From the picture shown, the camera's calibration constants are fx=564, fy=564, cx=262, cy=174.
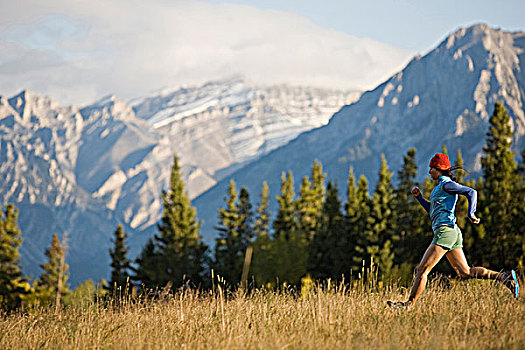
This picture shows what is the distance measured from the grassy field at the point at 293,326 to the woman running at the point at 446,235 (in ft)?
0.82

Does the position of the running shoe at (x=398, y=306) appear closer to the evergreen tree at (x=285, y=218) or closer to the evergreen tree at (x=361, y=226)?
the evergreen tree at (x=361, y=226)

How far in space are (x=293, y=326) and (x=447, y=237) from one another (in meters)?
2.71

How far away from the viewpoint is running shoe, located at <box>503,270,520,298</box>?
757cm

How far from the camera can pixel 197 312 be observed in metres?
7.63

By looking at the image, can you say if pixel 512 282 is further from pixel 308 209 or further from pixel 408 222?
pixel 308 209

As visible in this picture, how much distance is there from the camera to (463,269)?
8.04m

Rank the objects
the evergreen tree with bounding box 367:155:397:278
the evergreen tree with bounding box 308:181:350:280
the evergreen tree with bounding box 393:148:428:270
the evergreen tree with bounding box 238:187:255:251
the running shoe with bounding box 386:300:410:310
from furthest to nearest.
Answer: the evergreen tree with bounding box 238:187:255:251, the evergreen tree with bounding box 308:181:350:280, the evergreen tree with bounding box 367:155:397:278, the evergreen tree with bounding box 393:148:428:270, the running shoe with bounding box 386:300:410:310

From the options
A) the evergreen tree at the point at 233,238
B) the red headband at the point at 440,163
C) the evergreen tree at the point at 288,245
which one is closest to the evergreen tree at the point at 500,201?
the evergreen tree at the point at 288,245

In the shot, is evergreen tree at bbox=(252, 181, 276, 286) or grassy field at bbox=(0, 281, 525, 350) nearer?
grassy field at bbox=(0, 281, 525, 350)

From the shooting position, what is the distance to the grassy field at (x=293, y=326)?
5640 millimetres

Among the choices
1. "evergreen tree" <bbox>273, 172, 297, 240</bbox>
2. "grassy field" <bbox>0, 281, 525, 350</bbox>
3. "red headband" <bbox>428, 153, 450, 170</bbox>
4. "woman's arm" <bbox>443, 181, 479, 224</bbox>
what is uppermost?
"evergreen tree" <bbox>273, 172, 297, 240</bbox>

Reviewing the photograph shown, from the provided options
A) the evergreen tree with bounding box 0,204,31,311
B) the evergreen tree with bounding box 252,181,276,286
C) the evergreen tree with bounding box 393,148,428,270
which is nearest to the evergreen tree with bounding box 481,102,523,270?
the evergreen tree with bounding box 393,148,428,270

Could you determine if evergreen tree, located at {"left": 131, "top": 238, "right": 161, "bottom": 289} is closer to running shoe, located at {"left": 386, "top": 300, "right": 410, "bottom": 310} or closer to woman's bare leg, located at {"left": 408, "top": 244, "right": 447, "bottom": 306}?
woman's bare leg, located at {"left": 408, "top": 244, "right": 447, "bottom": 306}

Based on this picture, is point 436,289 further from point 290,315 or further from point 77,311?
point 77,311
